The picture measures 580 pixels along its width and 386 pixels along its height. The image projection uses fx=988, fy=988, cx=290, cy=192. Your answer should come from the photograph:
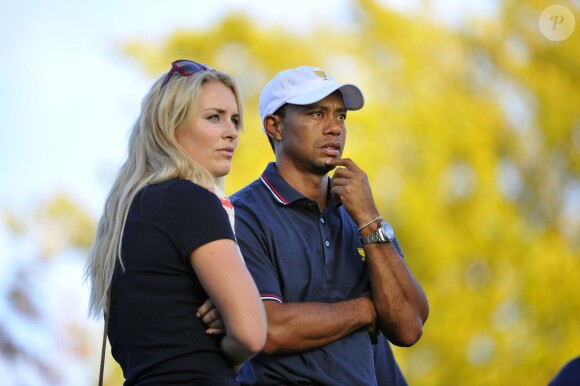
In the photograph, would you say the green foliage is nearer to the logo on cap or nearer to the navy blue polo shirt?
the logo on cap

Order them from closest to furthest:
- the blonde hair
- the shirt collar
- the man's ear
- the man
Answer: the blonde hair → the man → the shirt collar → the man's ear

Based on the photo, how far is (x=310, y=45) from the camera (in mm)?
14906

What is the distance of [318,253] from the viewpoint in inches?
145

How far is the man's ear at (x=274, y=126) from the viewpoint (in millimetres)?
4016

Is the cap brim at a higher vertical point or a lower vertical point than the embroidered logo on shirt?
higher

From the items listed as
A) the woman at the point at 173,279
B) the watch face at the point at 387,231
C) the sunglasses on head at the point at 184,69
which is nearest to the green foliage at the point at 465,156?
the watch face at the point at 387,231

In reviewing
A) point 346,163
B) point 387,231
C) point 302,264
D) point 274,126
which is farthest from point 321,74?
point 302,264

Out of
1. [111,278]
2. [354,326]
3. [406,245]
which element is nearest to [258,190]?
[354,326]

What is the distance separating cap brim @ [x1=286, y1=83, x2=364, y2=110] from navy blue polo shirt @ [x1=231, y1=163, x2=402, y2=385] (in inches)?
12.0

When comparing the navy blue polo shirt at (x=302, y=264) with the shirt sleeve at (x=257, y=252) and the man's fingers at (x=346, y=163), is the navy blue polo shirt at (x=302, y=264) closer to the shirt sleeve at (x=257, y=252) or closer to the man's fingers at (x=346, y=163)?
the shirt sleeve at (x=257, y=252)

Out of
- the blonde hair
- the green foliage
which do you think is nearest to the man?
the blonde hair

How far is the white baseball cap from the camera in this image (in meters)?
3.89

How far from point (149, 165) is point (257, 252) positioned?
0.74 m

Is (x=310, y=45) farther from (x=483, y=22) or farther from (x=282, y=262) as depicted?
(x=282, y=262)
